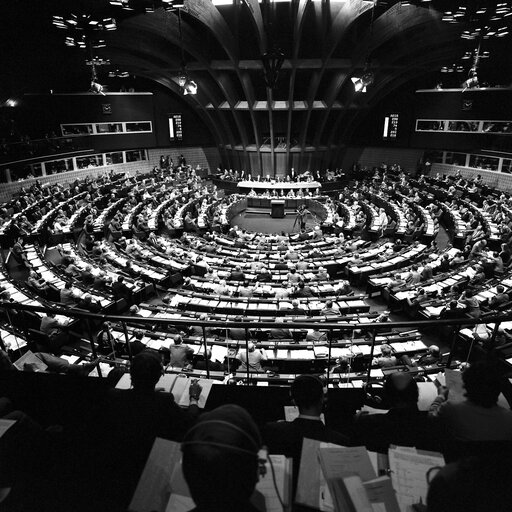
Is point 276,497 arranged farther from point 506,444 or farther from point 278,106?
point 278,106

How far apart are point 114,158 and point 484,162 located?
32827mm

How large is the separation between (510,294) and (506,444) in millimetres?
10998

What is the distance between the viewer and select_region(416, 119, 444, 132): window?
108ft

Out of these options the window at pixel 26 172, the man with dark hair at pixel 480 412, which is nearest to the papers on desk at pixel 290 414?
the man with dark hair at pixel 480 412

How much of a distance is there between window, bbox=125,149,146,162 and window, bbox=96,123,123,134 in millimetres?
2292

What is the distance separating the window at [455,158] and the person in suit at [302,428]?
3458cm

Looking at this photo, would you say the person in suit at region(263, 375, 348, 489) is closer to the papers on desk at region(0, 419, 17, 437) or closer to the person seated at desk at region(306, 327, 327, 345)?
the papers on desk at region(0, 419, 17, 437)

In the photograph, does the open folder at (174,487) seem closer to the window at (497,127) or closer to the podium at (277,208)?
the podium at (277,208)

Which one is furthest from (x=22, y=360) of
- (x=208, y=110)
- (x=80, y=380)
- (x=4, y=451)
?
(x=208, y=110)

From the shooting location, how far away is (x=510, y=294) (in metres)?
11.7

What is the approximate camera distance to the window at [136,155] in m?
36.5

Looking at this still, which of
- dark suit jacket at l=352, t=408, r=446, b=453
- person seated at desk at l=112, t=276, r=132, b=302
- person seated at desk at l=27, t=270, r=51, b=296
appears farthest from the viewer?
person seated at desk at l=112, t=276, r=132, b=302

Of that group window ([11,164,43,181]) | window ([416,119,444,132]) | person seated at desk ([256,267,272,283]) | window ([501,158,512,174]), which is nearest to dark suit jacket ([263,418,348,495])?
person seated at desk ([256,267,272,283])

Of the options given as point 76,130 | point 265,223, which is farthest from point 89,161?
point 265,223
